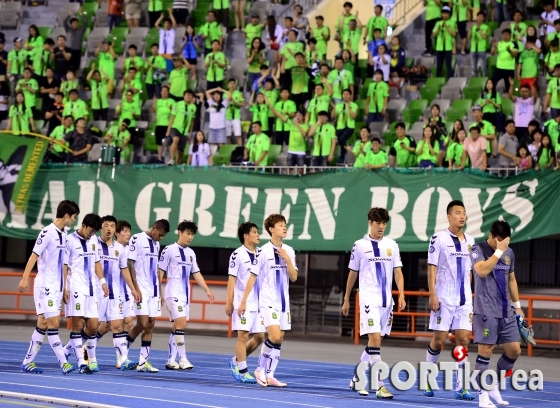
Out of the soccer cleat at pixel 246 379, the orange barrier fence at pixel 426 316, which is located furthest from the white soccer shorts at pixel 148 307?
the orange barrier fence at pixel 426 316

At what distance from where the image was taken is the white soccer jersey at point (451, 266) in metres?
14.2

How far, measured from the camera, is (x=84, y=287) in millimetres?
15922

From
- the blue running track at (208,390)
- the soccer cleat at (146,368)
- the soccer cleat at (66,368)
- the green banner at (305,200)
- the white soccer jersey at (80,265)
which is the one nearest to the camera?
the blue running track at (208,390)

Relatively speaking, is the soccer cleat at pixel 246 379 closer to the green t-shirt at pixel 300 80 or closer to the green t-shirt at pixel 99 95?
the green t-shirt at pixel 300 80

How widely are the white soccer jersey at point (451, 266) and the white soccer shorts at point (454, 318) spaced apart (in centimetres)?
9

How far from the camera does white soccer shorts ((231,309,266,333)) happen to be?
15203 millimetres

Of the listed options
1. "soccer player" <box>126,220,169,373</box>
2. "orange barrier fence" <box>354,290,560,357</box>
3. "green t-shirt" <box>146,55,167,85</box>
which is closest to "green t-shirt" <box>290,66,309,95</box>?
"green t-shirt" <box>146,55,167,85</box>

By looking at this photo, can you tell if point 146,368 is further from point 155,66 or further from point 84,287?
point 155,66

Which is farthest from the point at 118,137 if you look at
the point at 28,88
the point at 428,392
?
the point at 428,392

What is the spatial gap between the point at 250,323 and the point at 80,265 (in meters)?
2.59

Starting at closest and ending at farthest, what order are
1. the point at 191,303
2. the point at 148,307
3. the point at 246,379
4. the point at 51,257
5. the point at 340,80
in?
the point at 246,379
the point at 51,257
the point at 148,307
the point at 340,80
the point at 191,303

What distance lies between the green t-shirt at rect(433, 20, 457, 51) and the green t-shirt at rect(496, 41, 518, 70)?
1726 mm

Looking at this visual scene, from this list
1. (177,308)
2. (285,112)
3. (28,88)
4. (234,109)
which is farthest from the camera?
(28,88)

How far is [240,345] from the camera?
49.9 ft
